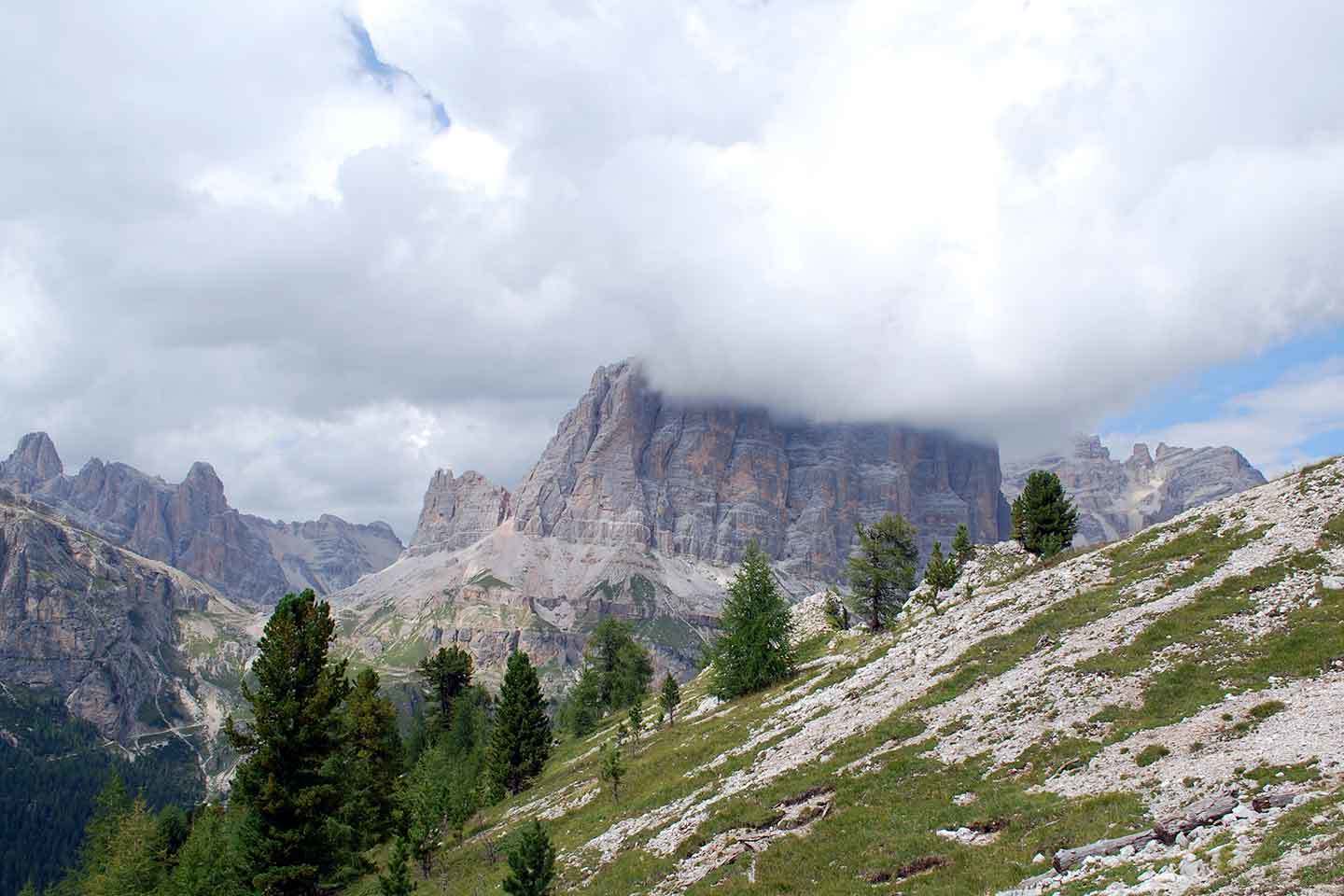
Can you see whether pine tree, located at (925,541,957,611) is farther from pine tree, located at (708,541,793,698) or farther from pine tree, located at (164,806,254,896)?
pine tree, located at (164,806,254,896)

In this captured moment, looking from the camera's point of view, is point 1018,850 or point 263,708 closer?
point 1018,850

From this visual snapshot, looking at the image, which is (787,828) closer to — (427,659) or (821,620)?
(821,620)

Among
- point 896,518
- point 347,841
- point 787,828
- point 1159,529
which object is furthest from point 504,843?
point 896,518

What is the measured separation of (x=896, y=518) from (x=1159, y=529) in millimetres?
35421

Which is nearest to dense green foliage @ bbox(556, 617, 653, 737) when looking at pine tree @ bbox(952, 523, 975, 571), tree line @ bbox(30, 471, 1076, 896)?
tree line @ bbox(30, 471, 1076, 896)

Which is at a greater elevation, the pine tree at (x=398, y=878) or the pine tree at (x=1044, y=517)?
the pine tree at (x=1044, y=517)

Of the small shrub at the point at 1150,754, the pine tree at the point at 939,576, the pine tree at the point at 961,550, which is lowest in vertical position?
the small shrub at the point at 1150,754

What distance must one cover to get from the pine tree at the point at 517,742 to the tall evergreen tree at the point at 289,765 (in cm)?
3425

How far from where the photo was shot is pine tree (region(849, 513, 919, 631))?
264 feet

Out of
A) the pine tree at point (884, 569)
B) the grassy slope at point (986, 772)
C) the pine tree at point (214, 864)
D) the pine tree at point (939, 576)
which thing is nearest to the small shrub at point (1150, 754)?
the grassy slope at point (986, 772)

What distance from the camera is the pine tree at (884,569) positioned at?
8056 cm

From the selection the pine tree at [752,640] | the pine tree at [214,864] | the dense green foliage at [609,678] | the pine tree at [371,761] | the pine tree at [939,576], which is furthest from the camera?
the dense green foliage at [609,678]

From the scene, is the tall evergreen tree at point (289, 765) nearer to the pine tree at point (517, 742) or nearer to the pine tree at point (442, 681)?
the pine tree at point (517, 742)

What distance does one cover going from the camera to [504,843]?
4625 cm
